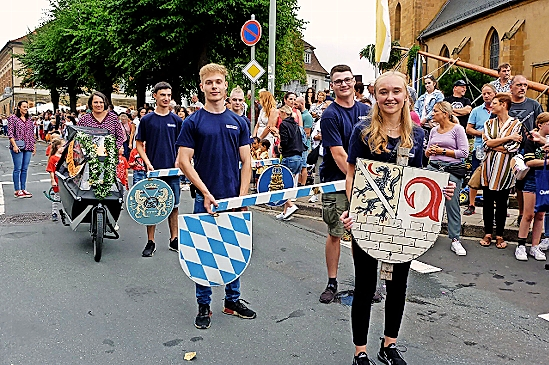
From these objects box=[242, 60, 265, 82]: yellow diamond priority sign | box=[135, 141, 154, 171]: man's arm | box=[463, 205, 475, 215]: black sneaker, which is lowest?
box=[463, 205, 475, 215]: black sneaker

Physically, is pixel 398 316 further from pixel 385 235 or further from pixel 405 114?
pixel 405 114

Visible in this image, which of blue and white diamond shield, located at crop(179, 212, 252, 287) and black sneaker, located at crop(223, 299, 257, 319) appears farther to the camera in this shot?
black sneaker, located at crop(223, 299, 257, 319)

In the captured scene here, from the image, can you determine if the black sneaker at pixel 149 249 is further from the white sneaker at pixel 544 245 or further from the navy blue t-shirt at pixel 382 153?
the white sneaker at pixel 544 245

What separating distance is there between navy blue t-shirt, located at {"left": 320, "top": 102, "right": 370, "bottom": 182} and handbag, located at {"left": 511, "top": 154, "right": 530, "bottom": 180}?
290 cm

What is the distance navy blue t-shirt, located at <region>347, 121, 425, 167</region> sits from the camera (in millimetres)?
3584

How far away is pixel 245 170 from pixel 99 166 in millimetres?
2858

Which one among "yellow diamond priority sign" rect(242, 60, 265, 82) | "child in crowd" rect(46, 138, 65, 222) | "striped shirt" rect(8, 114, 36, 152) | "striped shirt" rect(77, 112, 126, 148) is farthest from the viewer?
"yellow diamond priority sign" rect(242, 60, 265, 82)

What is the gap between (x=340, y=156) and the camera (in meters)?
4.95

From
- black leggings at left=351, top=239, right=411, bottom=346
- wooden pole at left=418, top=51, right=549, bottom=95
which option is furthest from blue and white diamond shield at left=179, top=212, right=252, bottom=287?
wooden pole at left=418, top=51, right=549, bottom=95

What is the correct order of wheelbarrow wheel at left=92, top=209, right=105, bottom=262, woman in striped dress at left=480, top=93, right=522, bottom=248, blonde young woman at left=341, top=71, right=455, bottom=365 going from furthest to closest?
woman in striped dress at left=480, top=93, right=522, bottom=248, wheelbarrow wheel at left=92, top=209, right=105, bottom=262, blonde young woman at left=341, top=71, right=455, bottom=365

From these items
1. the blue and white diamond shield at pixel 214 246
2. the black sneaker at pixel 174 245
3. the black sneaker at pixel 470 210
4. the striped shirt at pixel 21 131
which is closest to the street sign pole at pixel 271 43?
the striped shirt at pixel 21 131

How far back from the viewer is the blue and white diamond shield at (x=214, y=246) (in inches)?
172

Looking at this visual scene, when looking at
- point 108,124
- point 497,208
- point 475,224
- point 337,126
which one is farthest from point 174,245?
point 475,224

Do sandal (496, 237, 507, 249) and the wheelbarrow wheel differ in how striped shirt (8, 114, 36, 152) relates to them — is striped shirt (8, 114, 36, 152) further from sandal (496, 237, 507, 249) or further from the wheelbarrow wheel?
sandal (496, 237, 507, 249)
